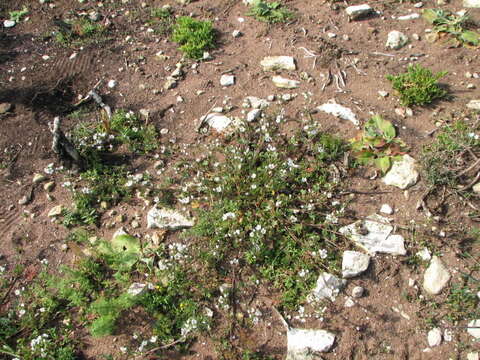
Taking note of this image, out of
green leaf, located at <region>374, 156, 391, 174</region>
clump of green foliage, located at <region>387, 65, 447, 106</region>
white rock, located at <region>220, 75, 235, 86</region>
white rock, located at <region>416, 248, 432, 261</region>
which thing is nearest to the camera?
white rock, located at <region>416, 248, 432, 261</region>

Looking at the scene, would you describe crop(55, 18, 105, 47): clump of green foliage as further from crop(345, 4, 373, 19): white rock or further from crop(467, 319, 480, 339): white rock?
crop(467, 319, 480, 339): white rock

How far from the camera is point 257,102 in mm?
5621

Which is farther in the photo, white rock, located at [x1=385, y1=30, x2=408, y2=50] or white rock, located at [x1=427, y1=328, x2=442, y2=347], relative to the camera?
white rock, located at [x1=385, y1=30, x2=408, y2=50]

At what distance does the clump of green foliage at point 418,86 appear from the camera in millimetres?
5258

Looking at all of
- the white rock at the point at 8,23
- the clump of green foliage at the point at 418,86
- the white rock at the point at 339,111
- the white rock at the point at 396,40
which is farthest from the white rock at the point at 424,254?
the white rock at the point at 8,23

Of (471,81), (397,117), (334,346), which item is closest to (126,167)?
(334,346)

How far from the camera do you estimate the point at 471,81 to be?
18.3 ft

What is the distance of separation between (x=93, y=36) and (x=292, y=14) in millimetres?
3623

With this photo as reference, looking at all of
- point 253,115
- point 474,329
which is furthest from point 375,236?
point 253,115

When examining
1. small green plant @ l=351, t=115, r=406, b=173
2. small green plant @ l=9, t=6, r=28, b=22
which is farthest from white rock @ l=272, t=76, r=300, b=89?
small green plant @ l=9, t=6, r=28, b=22

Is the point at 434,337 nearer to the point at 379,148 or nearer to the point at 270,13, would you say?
the point at 379,148

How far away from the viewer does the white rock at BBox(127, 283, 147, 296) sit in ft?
13.7

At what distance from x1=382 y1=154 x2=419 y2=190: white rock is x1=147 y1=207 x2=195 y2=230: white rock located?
2.67 meters

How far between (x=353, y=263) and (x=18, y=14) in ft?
24.6
